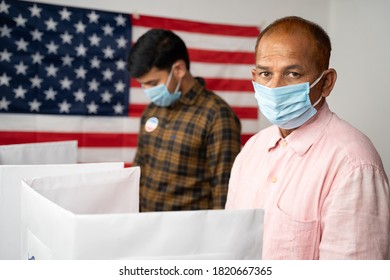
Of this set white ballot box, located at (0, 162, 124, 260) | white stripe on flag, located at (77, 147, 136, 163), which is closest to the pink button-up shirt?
white ballot box, located at (0, 162, 124, 260)

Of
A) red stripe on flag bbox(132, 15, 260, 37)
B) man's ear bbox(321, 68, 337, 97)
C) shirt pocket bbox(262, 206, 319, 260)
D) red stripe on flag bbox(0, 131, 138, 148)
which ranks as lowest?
red stripe on flag bbox(0, 131, 138, 148)

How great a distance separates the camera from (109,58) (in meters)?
2.89

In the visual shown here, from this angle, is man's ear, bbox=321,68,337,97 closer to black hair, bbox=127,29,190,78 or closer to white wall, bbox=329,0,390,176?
black hair, bbox=127,29,190,78

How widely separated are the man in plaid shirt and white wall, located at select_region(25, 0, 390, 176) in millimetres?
951

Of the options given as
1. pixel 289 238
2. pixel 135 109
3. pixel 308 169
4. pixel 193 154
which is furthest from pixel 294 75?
pixel 135 109

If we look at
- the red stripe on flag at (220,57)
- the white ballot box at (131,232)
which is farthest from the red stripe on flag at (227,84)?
the white ballot box at (131,232)

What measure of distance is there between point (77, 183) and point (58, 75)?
212 centimetres

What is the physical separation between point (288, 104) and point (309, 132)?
97 mm

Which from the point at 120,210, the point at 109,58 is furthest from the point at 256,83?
the point at 109,58

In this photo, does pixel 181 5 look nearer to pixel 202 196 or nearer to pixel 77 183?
pixel 202 196

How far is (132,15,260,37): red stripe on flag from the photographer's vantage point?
2.92 metres

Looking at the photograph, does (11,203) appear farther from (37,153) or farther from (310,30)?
(310,30)

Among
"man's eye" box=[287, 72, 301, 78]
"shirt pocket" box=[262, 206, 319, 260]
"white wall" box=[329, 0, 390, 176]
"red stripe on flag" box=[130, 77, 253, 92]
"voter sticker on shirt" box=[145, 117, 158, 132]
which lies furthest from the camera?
"red stripe on flag" box=[130, 77, 253, 92]

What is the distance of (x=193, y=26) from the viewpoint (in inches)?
119
